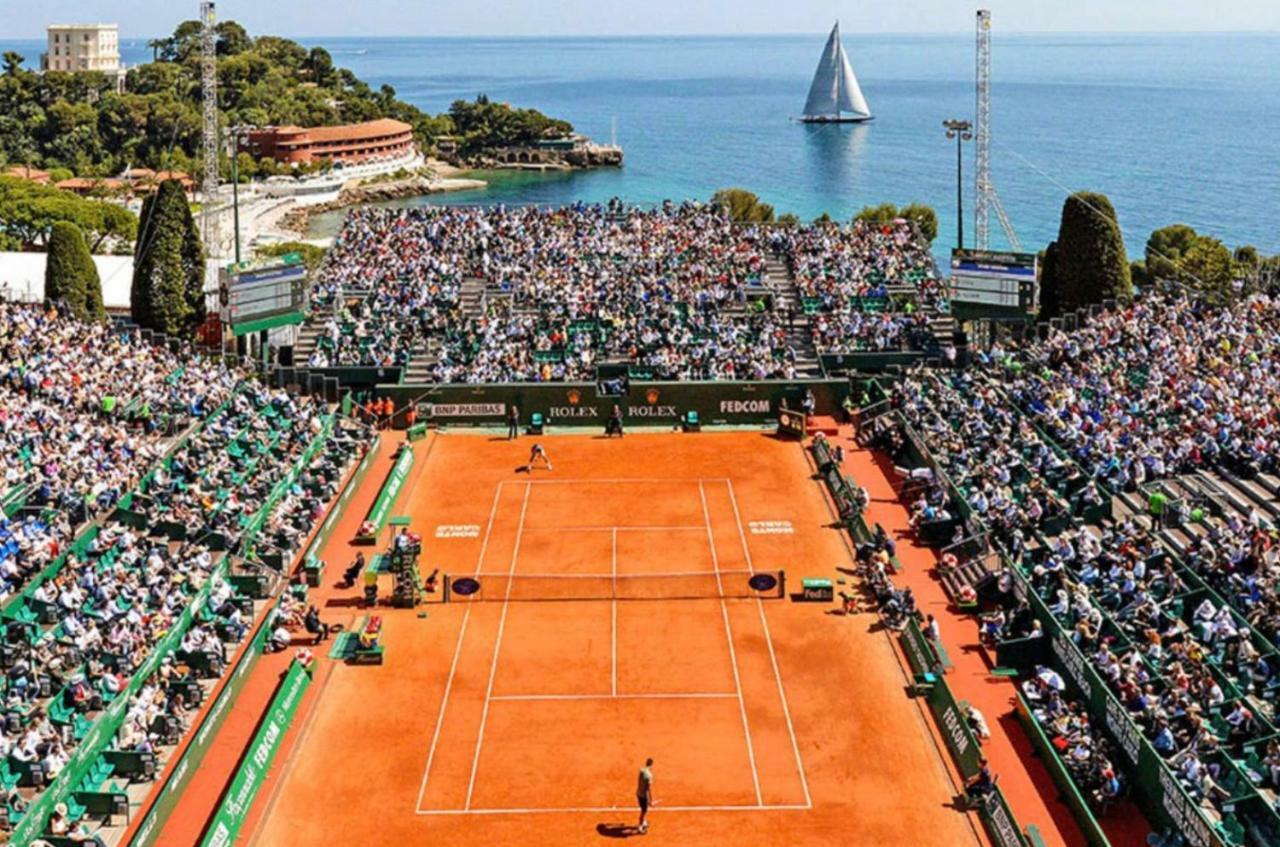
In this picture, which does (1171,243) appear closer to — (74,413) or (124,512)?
(74,413)

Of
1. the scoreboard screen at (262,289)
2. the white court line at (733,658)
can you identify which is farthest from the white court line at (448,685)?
the scoreboard screen at (262,289)

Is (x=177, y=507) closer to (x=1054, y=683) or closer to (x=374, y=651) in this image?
(x=374, y=651)

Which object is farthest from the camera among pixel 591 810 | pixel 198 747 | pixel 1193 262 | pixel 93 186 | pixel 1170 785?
pixel 93 186

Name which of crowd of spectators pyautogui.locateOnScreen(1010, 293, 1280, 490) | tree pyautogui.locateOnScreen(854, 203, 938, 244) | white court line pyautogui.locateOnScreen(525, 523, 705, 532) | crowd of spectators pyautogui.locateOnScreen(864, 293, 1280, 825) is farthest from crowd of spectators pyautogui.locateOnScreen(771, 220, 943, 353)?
tree pyautogui.locateOnScreen(854, 203, 938, 244)

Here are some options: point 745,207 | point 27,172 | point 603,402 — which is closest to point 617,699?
point 603,402

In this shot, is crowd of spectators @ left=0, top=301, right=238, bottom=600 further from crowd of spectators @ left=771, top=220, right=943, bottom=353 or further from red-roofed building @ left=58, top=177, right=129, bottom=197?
red-roofed building @ left=58, top=177, right=129, bottom=197

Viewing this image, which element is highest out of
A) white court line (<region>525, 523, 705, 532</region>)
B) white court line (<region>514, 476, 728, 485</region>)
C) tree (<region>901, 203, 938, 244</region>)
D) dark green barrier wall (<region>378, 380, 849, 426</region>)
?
tree (<region>901, 203, 938, 244</region>)
